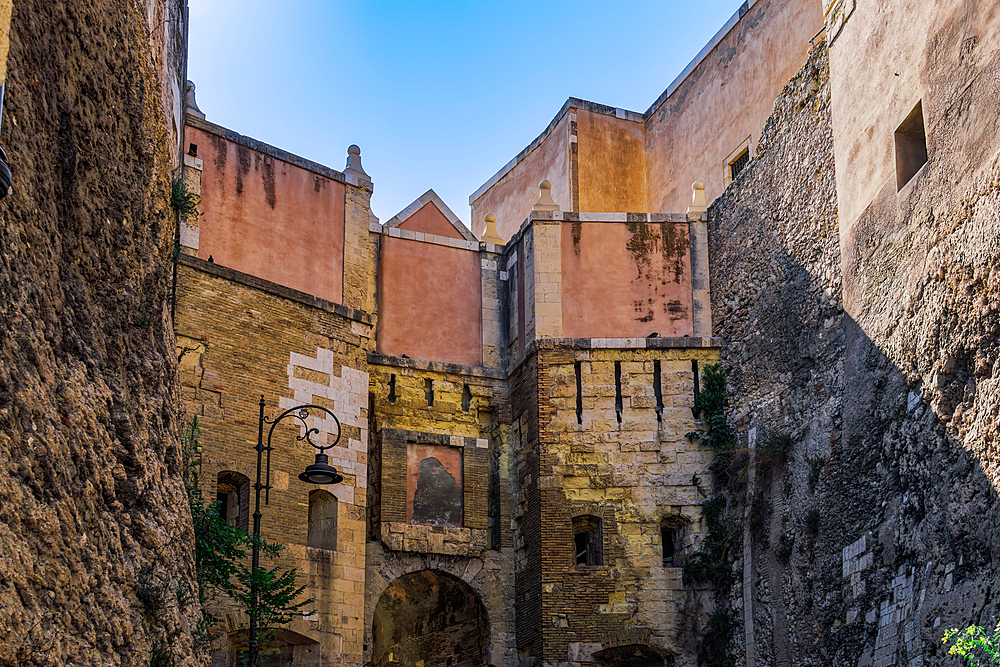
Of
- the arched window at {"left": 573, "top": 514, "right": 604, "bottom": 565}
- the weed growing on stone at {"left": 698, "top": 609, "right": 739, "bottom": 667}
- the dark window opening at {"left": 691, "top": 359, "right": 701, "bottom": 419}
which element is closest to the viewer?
the weed growing on stone at {"left": 698, "top": 609, "right": 739, "bottom": 667}

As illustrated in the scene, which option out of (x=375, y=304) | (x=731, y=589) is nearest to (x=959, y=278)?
(x=731, y=589)

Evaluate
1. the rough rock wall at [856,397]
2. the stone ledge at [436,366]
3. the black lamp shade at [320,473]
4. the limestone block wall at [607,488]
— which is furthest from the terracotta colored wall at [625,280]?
the black lamp shade at [320,473]

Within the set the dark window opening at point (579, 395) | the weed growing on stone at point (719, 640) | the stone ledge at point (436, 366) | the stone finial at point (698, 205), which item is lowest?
the weed growing on stone at point (719, 640)

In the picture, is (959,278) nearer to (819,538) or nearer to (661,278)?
(819,538)

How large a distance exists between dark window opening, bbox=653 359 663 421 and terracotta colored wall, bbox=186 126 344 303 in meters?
4.64

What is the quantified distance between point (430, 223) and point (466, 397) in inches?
134

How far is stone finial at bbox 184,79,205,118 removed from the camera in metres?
17.4

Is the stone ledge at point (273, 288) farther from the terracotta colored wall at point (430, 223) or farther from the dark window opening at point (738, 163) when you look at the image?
the dark window opening at point (738, 163)

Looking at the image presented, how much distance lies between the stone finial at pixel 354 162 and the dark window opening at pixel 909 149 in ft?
26.9

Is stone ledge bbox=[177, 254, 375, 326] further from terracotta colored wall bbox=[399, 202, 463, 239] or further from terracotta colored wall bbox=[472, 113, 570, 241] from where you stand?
terracotta colored wall bbox=[472, 113, 570, 241]

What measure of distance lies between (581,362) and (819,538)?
476cm

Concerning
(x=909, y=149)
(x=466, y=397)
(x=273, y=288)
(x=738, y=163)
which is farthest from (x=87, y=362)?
(x=738, y=163)

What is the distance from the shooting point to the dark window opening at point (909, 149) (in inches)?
545

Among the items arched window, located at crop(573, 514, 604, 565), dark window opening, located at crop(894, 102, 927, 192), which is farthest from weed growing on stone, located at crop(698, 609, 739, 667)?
dark window opening, located at crop(894, 102, 927, 192)
